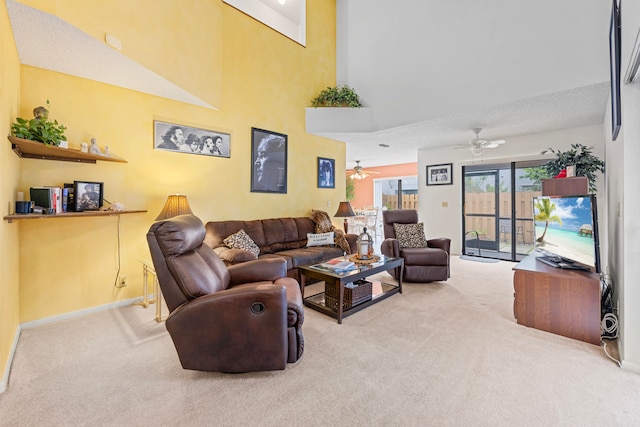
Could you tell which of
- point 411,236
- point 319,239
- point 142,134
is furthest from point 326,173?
point 142,134

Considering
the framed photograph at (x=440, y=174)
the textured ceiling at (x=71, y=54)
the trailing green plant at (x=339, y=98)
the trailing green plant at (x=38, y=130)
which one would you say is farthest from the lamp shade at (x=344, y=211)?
the trailing green plant at (x=38, y=130)

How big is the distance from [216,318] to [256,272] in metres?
0.81

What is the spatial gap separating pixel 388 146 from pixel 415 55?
2.12 meters

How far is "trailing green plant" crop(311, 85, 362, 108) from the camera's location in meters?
5.04

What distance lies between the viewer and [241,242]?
354 cm

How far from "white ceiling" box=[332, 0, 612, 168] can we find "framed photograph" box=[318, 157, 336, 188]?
0.51 metres

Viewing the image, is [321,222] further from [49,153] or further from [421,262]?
[49,153]

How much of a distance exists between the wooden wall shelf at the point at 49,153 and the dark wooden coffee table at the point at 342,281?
2.33m

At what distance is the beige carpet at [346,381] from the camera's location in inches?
59.5

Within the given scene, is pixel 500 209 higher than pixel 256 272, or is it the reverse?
pixel 500 209

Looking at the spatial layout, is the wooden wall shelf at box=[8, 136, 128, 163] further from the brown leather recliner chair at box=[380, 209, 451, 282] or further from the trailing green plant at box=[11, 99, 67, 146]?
the brown leather recliner chair at box=[380, 209, 451, 282]

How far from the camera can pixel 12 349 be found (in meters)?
2.11

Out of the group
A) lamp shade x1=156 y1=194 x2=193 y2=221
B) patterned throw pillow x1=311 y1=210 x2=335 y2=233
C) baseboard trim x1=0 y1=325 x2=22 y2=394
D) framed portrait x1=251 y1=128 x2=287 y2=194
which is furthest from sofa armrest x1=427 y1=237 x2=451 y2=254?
baseboard trim x1=0 y1=325 x2=22 y2=394

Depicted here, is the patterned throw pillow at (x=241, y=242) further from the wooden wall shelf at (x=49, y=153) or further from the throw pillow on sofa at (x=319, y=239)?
the wooden wall shelf at (x=49, y=153)
